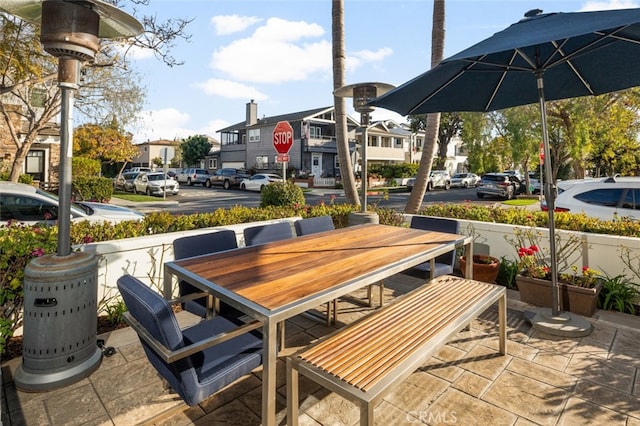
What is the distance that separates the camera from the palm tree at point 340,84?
7.51 m

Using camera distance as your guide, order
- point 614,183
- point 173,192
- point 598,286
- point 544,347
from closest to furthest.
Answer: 1. point 544,347
2. point 598,286
3. point 614,183
4. point 173,192

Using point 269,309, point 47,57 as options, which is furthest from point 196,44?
point 269,309

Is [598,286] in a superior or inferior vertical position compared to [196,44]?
inferior

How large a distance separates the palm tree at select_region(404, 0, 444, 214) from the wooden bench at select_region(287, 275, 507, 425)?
495cm

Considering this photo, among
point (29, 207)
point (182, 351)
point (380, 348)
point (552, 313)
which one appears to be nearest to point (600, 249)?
point (552, 313)

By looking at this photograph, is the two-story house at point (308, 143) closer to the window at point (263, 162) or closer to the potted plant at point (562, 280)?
the window at point (263, 162)

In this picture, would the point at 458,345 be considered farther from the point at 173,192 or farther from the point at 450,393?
the point at 173,192

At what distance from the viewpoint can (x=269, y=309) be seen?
2004mm

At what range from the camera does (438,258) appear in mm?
→ 4773

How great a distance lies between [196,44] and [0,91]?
5.17 m

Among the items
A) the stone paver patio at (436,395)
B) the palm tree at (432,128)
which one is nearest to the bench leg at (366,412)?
the stone paver patio at (436,395)

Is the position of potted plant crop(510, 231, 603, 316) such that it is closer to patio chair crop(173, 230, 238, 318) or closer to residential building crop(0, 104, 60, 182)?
patio chair crop(173, 230, 238, 318)

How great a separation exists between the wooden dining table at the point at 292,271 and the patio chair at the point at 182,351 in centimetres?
28

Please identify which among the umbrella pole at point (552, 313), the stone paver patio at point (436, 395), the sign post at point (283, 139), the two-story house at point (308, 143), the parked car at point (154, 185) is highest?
the two-story house at point (308, 143)
